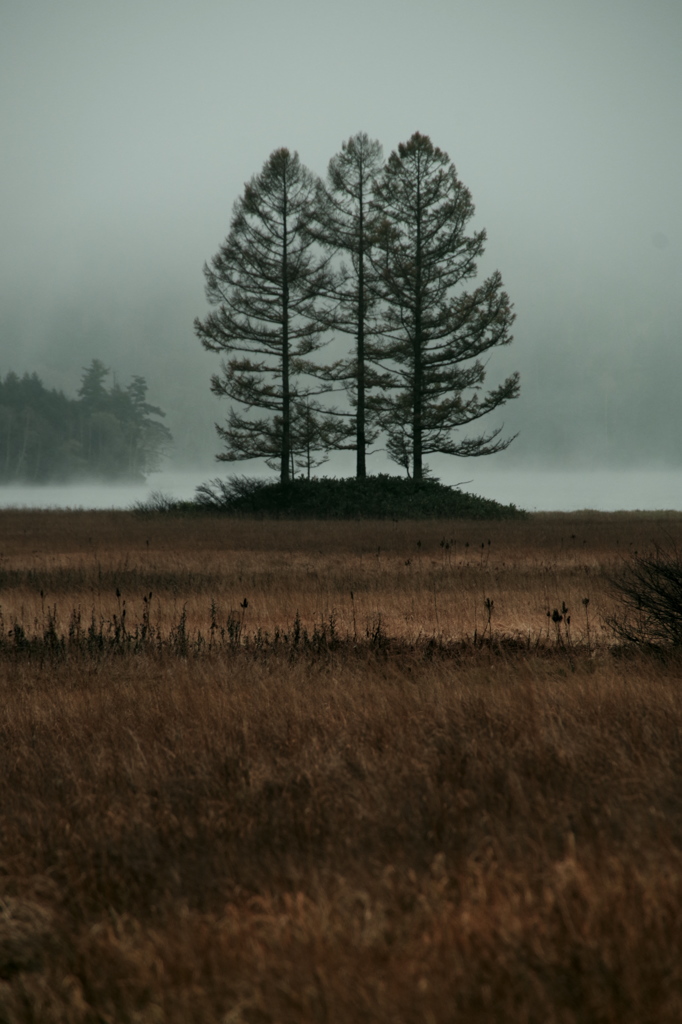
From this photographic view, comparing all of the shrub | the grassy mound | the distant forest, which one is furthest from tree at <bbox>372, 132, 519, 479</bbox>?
the distant forest

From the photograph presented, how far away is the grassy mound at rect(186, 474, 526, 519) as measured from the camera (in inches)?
1130

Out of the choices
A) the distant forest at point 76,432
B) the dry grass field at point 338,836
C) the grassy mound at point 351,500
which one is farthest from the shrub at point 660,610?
the distant forest at point 76,432

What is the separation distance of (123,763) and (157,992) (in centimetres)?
188

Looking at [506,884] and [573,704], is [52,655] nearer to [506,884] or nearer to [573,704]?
[573,704]

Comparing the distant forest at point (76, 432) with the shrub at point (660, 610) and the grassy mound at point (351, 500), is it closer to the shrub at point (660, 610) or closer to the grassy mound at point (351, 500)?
the grassy mound at point (351, 500)

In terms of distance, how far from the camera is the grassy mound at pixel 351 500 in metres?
28.7

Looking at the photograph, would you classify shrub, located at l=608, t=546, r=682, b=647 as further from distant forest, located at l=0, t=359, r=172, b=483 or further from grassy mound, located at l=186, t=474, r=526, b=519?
distant forest, located at l=0, t=359, r=172, b=483

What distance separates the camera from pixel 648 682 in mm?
5402

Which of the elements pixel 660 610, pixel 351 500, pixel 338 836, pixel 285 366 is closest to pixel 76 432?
pixel 285 366

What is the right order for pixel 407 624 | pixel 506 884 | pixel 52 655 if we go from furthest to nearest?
pixel 407 624 → pixel 52 655 → pixel 506 884

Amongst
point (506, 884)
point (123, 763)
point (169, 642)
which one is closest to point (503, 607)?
point (169, 642)

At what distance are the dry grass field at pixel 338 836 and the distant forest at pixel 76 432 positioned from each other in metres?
83.1

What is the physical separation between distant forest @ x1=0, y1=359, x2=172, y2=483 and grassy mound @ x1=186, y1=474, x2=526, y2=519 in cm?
5858

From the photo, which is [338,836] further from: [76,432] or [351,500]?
[76,432]
